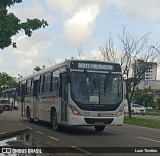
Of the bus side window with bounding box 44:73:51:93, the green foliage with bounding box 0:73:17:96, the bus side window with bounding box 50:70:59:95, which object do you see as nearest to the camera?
the bus side window with bounding box 50:70:59:95

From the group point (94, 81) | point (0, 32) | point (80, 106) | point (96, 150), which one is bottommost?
point (96, 150)

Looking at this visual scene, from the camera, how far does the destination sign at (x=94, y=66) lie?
17.9m

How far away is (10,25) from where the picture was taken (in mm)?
16797

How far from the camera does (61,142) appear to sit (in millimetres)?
14820

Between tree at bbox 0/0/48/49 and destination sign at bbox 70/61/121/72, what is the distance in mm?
2444

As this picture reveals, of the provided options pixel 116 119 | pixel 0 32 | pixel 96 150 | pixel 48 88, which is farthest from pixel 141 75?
pixel 96 150

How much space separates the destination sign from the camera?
1786 centimetres

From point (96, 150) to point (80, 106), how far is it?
4.93 metres

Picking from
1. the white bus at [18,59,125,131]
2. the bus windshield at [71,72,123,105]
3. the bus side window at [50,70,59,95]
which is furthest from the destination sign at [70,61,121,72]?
the bus side window at [50,70,59,95]

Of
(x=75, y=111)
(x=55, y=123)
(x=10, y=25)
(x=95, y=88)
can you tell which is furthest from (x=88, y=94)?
(x=10, y=25)

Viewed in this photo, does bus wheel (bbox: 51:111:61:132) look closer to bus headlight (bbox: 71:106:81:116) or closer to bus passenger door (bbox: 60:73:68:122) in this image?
bus passenger door (bbox: 60:73:68:122)

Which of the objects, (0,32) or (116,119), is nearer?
(0,32)

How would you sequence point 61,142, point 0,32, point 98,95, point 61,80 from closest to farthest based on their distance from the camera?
point 61,142
point 0,32
point 98,95
point 61,80

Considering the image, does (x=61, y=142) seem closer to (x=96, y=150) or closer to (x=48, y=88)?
(x=96, y=150)
